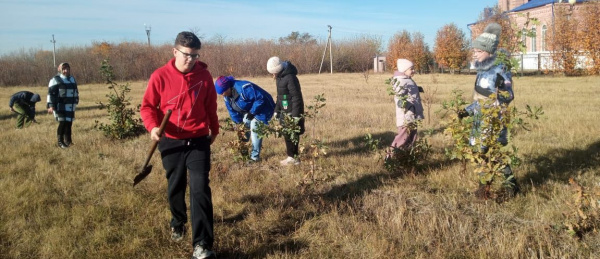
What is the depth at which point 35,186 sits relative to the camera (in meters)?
5.62

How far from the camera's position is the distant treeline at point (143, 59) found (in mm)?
39688

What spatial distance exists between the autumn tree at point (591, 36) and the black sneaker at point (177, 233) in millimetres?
30392

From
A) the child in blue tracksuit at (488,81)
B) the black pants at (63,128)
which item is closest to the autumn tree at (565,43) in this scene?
the child in blue tracksuit at (488,81)

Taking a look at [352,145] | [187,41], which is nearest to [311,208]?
[187,41]

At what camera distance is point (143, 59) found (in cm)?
4434

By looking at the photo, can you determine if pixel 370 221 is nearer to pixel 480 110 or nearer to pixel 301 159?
pixel 480 110

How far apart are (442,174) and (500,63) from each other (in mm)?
1792

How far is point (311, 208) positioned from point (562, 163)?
12.3ft

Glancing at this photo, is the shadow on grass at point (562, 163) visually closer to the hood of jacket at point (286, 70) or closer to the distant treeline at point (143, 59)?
the hood of jacket at point (286, 70)

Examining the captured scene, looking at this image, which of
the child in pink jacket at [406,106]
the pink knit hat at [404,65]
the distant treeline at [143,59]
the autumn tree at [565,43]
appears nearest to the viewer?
the child in pink jacket at [406,106]

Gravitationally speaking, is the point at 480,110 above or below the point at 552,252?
above

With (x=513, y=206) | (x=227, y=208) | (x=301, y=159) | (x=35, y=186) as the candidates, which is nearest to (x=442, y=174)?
(x=513, y=206)

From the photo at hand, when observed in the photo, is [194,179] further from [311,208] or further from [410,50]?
[410,50]

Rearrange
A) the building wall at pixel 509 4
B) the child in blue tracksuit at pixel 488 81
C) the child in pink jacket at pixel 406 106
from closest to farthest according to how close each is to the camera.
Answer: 1. the child in blue tracksuit at pixel 488 81
2. the child in pink jacket at pixel 406 106
3. the building wall at pixel 509 4
